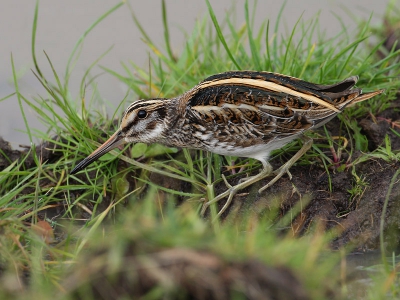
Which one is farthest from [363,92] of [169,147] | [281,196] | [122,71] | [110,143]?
[122,71]

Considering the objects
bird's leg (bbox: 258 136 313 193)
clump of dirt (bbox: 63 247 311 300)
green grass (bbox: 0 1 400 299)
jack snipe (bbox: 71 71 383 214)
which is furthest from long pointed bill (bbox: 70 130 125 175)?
clump of dirt (bbox: 63 247 311 300)

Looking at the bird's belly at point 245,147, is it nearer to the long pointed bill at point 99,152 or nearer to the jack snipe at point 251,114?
the jack snipe at point 251,114

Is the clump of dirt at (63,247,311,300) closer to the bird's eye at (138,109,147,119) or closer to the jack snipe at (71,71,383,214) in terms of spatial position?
the jack snipe at (71,71,383,214)

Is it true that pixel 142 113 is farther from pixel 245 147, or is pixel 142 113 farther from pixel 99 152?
pixel 245 147

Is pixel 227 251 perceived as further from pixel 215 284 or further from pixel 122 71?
pixel 122 71

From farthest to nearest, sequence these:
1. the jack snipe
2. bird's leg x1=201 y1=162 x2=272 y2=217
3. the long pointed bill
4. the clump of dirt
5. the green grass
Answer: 1. the long pointed bill
2. bird's leg x1=201 y1=162 x2=272 y2=217
3. the jack snipe
4. the green grass
5. the clump of dirt

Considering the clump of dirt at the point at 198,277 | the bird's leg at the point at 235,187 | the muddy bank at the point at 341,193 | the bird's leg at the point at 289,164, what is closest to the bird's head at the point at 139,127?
the muddy bank at the point at 341,193

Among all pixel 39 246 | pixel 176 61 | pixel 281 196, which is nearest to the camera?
pixel 39 246

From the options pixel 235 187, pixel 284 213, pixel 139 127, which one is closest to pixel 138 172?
pixel 139 127
